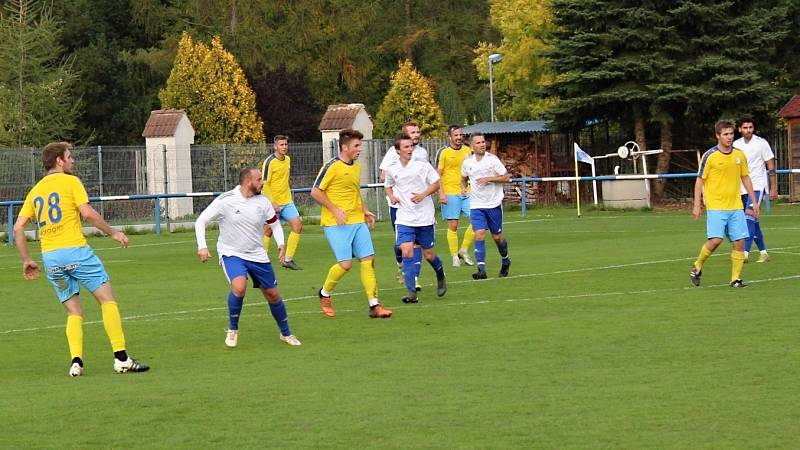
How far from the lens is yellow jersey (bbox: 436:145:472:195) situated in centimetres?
2283

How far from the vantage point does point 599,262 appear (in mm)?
22312

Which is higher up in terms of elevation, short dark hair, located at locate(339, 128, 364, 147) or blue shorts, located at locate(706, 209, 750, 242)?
short dark hair, located at locate(339, 128, 364, 147)

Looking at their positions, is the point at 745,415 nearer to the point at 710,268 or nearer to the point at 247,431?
the point at 247,431

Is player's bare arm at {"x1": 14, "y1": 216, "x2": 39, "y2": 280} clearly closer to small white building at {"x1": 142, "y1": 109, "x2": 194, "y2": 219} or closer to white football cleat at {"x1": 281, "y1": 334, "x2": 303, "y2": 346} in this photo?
white football cleat at {"x1": 281, "y1": 334, "x2": 303, "y2": 346}

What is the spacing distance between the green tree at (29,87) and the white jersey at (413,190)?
3816cm

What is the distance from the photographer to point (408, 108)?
57.8 meters

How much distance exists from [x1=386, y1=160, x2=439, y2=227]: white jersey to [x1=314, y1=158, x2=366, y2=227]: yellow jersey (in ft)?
4.05

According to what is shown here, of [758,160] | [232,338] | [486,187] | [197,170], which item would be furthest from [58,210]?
[197,170]

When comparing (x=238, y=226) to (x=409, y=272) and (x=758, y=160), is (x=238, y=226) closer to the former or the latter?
(x=409, y=272)

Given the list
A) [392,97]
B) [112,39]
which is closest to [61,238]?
[392,97]

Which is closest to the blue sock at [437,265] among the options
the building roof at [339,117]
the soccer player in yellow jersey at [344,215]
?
the soccer player in yellow jersey at [344,215]

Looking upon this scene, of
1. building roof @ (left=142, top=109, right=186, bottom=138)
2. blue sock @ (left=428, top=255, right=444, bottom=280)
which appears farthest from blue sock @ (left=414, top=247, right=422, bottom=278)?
building roof @ (left=142, top=109, right=186, bottom=138)

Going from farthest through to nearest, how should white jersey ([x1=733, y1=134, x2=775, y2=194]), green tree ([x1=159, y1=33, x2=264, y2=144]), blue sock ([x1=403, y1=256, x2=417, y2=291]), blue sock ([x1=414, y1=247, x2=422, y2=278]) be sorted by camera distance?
green tree ([x1=159, y1=33, x2=264, y2=144]) < white jersey ([x1=733, y1=134, x2=775, y2=194]) < blue sock ([x1=414, y1=247, x2=422, y2=278]) < blue sock ([x1=403, y1=256, x2=417, y2=291])

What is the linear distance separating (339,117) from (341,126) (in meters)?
0.68
